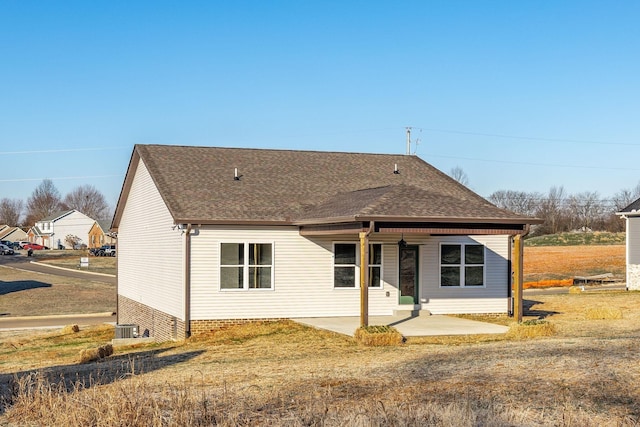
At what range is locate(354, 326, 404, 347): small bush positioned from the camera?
1881cm

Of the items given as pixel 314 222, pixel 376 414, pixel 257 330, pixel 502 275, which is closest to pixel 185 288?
pixel 257 330

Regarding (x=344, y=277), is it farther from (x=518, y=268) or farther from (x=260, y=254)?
(x=518, y=268)

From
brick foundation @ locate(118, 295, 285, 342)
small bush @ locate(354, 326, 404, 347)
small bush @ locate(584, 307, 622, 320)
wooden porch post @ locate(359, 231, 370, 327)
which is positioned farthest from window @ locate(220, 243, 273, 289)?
small bush @ locate(584, 307, 622, 320)

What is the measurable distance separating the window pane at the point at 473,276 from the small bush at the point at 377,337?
7.39 meters

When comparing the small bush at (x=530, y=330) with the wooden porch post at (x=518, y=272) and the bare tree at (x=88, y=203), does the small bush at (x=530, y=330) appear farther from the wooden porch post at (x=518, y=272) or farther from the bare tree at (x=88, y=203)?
the bare tree at (x=88, y=203)

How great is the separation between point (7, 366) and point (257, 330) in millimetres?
6593

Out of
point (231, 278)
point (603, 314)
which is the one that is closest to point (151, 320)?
point (231, 278)

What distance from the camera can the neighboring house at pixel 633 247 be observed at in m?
40.5

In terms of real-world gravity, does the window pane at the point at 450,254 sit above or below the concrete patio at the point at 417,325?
above

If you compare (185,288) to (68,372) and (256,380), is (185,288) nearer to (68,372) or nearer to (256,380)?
(68,372)

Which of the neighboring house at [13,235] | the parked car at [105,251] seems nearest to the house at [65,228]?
the neighboring house at [13,235]

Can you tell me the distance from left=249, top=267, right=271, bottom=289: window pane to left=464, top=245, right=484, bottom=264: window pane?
6564 millimetres

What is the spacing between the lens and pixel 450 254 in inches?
1024

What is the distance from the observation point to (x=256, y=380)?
1398 centimetres
